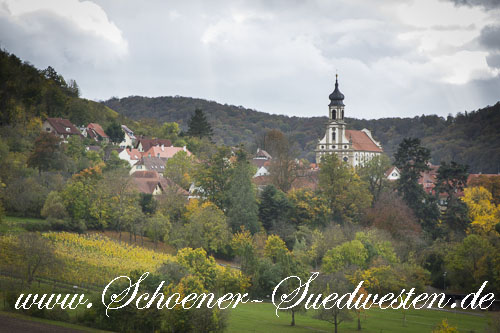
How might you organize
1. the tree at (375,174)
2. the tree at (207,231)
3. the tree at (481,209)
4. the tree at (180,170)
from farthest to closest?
the tree at (180,170)
the tree at (375,174)
the tree at (481,209)
the tree at (207,231)

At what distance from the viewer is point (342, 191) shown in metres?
62.4

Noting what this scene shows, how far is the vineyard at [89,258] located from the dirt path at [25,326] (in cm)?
816

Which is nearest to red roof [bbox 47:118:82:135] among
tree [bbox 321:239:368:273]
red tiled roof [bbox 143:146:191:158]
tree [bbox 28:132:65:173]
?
red tiled roof [bbox 143:146:191:158]

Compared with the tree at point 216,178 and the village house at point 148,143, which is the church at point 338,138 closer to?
the village house at point 148,143

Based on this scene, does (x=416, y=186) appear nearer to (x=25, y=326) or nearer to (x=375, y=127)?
(x=25, y=326)

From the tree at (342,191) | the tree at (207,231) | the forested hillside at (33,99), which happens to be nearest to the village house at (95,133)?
the forested hillside at (33,99)

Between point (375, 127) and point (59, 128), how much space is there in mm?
112249

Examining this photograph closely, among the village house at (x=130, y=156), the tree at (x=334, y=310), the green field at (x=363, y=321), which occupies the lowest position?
the green field at (x=363, y=321)

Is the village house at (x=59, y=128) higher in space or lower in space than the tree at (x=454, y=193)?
higher

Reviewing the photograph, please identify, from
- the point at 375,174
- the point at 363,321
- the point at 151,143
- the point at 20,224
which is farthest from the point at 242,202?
the point at 151,143

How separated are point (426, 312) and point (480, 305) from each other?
Result: 5.44m

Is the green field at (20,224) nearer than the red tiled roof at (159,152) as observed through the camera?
Yes

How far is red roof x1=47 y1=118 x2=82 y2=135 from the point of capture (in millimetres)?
79125

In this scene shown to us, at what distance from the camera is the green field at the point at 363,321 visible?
33.8m
